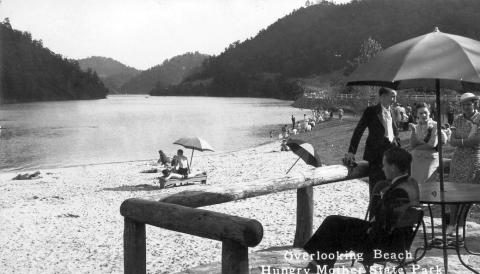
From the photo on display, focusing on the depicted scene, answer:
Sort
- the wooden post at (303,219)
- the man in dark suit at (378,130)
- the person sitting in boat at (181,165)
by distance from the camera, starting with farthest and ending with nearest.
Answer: the person sitting in boat at (181,165) → the wooden post at (303,219) → the man in dark suit at (378,130)

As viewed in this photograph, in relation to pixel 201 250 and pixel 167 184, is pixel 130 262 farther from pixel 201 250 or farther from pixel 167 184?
pixel 167 184

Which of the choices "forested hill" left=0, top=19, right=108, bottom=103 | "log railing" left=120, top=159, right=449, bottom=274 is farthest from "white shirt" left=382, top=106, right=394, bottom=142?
"forested hill" left=0, top=19, right=108, bottom=103

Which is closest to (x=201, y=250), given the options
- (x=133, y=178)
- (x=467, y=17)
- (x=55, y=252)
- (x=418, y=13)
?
(x=55, y=252)

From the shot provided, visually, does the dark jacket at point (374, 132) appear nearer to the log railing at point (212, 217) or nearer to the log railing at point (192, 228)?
the log railing at point (212, 217)

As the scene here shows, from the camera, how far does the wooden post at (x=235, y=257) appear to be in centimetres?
312

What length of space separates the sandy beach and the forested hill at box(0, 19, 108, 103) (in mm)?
136783

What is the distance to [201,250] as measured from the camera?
8.54 m

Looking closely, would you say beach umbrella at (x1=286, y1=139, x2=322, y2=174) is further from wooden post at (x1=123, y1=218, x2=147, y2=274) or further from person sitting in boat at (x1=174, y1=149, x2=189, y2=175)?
person sitting in boat at (x1=174, y1=149, x2=189, y2=175)

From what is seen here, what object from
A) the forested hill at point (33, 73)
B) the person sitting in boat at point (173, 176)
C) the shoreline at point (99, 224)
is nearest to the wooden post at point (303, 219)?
the shoreline at point (99, 224)

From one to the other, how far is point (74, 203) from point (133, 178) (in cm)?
649

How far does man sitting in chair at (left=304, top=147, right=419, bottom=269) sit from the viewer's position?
3617 millimetres

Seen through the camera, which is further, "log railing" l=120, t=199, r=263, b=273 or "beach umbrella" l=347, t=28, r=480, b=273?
"beach umbrella" l=347, t=28, r=480, b=273

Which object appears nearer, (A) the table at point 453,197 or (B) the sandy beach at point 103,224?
(A) the table at point 453,197

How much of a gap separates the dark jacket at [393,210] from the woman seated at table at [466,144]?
7.74 feet
